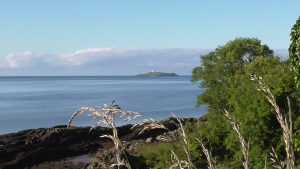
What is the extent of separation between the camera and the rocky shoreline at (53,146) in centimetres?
6159

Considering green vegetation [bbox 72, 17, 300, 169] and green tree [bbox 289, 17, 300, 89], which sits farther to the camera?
green vegetation [bbox 72, 17, 300, 169]

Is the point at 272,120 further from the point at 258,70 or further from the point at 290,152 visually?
the point at 290,152

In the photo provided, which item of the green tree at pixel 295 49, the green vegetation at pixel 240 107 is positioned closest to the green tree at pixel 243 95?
the green vegetation at pixel 240 107

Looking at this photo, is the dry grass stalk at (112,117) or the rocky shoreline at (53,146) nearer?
the dry grass stalk at (112,117)

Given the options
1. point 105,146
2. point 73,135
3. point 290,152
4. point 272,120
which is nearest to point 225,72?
point 272,120

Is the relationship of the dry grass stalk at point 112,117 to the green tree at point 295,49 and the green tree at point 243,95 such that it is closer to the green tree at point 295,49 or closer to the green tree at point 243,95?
the green tree at point 295,49

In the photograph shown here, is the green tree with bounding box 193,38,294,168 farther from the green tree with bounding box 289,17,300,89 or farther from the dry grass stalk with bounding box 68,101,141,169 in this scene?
the dry grass stalk with bounding box 68,101,141,169

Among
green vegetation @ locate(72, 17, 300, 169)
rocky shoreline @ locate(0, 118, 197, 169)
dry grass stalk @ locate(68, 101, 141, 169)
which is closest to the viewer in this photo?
dry grass stalk @ locate(68, 101, 141, 169)

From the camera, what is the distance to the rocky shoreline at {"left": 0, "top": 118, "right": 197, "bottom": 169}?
6159 centimetres

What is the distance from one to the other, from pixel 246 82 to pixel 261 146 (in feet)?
18.4

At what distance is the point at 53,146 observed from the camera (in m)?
71.2

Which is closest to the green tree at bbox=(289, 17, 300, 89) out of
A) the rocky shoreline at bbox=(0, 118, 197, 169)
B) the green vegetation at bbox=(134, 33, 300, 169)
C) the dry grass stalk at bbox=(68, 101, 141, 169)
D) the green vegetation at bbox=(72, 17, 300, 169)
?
the green vegetation at bbox=(134, 33, 300, 169)

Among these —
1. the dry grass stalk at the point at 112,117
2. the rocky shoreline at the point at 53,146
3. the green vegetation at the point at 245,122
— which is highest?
the dry grass stalk at the point at 112,117

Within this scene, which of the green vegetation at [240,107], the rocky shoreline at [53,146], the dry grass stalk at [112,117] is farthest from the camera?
the rocky shoreline at [53,146]
